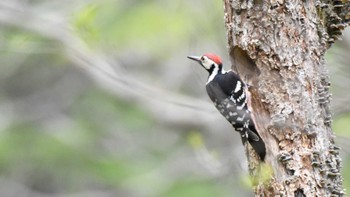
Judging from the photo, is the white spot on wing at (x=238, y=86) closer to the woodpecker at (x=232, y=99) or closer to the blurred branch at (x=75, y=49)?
the woodpecker at (x=232, y=99)

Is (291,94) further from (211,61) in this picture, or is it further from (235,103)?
(211,61)

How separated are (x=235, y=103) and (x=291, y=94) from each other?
0.53 m

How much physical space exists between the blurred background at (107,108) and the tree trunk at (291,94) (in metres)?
3.13

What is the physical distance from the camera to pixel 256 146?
4.74 m

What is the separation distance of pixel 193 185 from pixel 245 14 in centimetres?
629

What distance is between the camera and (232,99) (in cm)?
523

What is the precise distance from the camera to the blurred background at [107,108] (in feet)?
30.2

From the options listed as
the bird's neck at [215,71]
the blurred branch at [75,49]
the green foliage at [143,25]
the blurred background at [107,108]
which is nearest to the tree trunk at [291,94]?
the bird's neck at [215,71]

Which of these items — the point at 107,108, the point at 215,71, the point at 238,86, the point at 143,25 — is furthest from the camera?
the point at 107,108

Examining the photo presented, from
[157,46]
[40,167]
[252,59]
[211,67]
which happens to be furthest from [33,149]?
[252,59]

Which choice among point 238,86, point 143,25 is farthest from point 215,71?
point 143,25

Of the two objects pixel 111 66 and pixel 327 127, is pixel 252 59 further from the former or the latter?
pixel 111 66

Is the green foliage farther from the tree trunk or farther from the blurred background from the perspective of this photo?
the tree trunk

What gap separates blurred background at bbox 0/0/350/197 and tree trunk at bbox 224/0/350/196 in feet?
10.3
